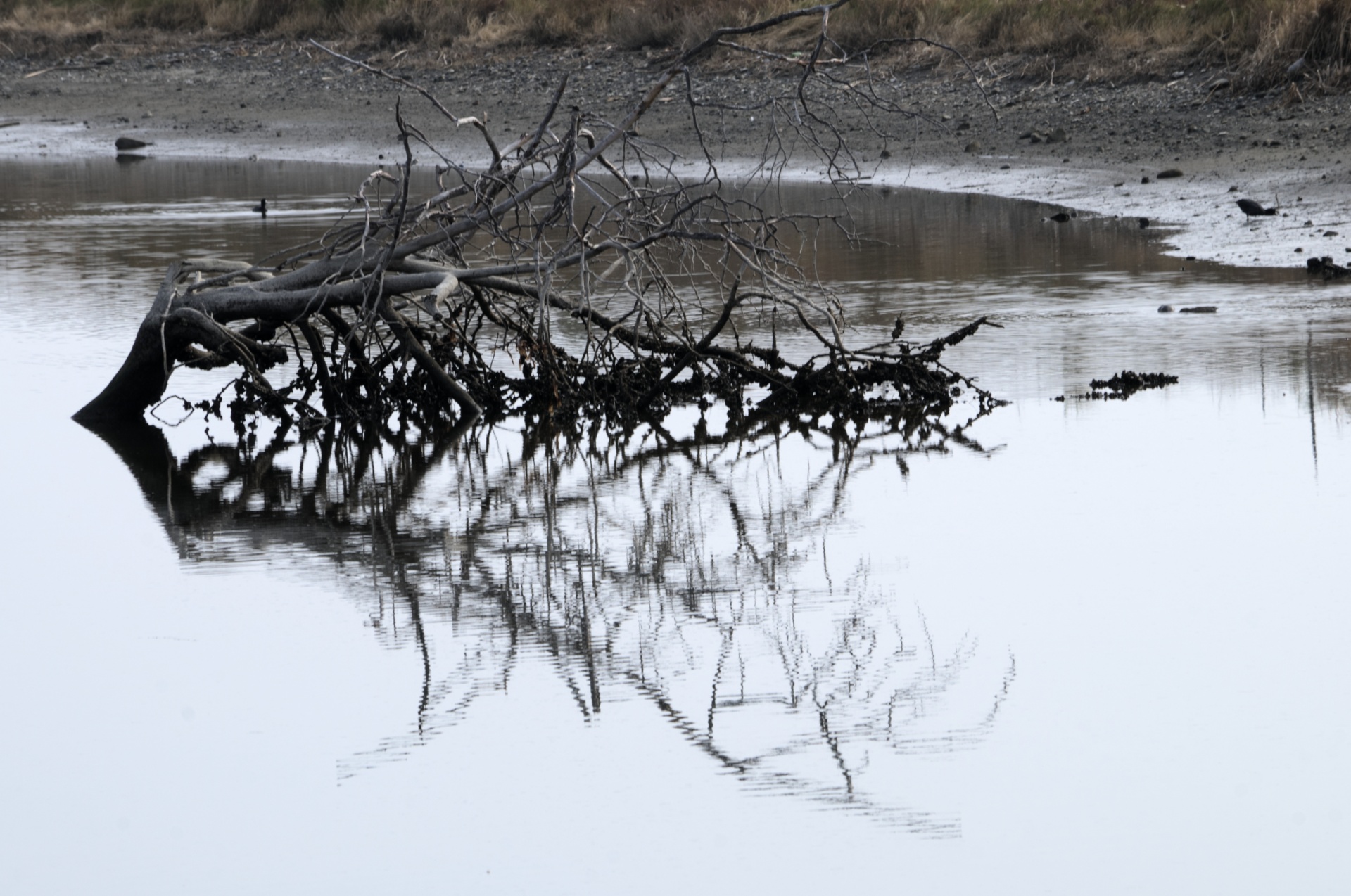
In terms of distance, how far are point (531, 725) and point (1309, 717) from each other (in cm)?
164

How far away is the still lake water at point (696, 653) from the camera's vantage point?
3.57m

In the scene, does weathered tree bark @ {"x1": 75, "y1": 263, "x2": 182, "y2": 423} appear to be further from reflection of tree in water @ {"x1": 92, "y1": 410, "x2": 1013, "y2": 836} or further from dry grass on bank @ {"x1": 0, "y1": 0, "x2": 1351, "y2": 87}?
dry grass on bank @ {"x1": 0, "y1": 0, "x2": 1351, "y2": 87}

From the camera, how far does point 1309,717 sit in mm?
4082

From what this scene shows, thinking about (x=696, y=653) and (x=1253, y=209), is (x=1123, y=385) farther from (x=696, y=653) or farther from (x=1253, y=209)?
(x=1253, y=209)

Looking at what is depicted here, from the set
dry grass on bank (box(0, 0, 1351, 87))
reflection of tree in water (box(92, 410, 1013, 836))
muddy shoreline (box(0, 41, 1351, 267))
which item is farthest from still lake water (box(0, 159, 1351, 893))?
dry grass on bank (box(0, 0, 1351, 87))

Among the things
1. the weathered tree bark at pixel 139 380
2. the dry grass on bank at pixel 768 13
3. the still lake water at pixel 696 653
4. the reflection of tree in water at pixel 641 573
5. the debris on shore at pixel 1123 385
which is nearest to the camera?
the still lake water at pixel 696 653

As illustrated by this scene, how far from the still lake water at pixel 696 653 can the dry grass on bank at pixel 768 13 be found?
1033 centimetres

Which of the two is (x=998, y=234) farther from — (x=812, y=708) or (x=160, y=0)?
(x=160, y=0)

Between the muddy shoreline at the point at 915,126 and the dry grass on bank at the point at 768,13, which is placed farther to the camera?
the dry grass on bank at the point at 768,13

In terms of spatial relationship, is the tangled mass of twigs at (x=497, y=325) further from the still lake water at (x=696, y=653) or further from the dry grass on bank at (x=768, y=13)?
the dry grass on bank at (x=768, y=13)

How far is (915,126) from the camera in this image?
1934cm

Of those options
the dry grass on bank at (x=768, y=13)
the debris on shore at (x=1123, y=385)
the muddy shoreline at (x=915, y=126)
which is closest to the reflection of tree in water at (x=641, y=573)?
the debris on shore at (x=1123, y=385)

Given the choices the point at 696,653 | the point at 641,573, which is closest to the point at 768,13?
the point at 641,573

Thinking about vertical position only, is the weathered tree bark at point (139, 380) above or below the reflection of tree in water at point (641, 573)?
above
